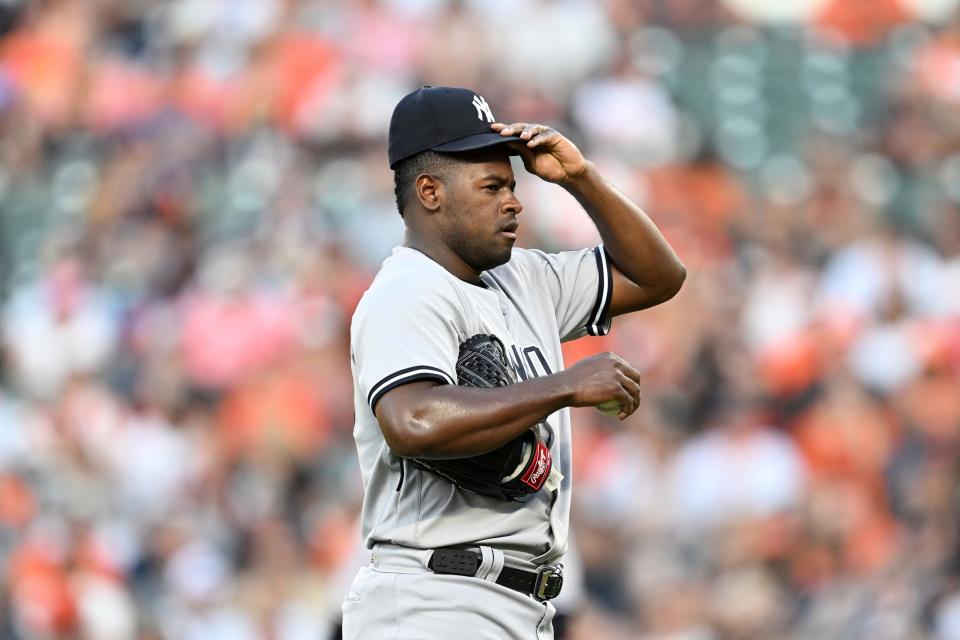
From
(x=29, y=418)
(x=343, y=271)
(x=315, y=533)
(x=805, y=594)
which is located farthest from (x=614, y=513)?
(x=29, y=418)

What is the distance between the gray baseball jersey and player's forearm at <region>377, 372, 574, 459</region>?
6 centimetres

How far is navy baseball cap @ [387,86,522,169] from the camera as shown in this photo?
300 centimetres

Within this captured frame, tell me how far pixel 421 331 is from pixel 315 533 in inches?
179

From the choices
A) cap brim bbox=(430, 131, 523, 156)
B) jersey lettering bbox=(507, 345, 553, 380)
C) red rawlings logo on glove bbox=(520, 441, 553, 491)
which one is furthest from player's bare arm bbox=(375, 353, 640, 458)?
cap brim bbox=(430, 131, 523, 156)

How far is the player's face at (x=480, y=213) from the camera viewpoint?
302cm

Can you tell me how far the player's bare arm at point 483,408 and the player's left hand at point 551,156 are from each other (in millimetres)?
584

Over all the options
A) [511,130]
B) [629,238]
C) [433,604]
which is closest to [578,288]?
[629,238]

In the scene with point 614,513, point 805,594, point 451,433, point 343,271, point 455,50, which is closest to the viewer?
point 451,433

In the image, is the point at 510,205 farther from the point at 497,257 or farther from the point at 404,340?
the point at 404,340

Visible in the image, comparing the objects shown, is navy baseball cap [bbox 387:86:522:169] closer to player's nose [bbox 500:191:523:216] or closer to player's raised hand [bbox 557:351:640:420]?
player's nose [bbox 500:191:523:216]

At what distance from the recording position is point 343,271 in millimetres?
8047

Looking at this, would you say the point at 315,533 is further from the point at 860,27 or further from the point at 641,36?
the point at 860,27

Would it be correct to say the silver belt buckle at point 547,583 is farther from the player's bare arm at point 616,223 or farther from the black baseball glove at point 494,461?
the player's bare arm at point 616,223

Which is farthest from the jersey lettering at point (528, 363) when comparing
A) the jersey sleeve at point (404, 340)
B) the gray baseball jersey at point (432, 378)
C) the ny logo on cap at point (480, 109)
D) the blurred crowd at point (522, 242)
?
the blurred crowd at point (522, 242)
